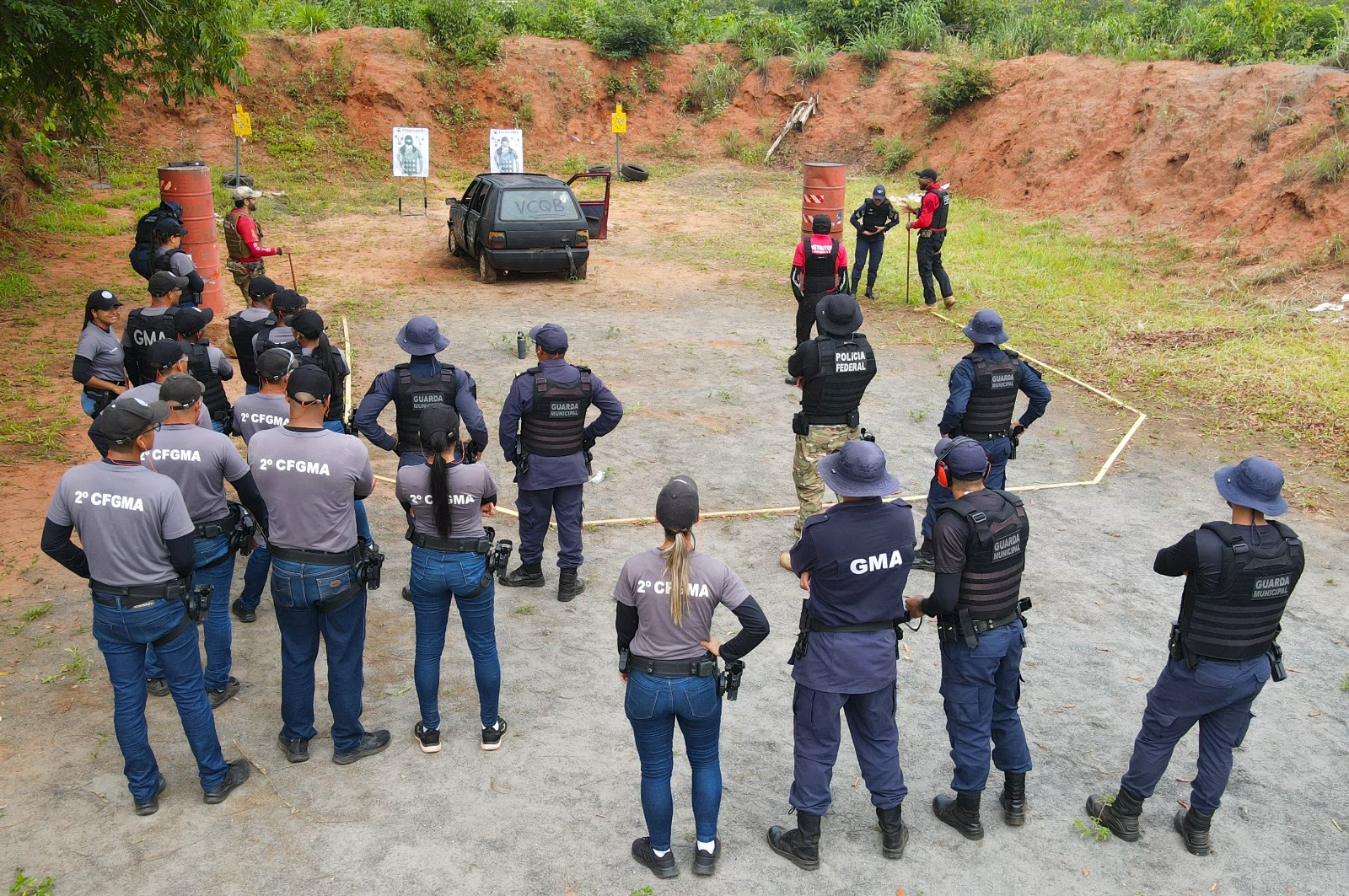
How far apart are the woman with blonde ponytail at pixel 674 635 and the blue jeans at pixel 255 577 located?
133 inches

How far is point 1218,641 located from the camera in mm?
4734

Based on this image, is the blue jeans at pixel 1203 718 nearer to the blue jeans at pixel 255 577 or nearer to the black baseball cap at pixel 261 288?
the blue jeans at pixel 255 577

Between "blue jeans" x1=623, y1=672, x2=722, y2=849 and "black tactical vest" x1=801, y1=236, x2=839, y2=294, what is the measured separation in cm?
859

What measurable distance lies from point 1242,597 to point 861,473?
1.83 metres

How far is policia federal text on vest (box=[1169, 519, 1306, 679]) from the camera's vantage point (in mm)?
4676

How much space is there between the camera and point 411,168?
23.6 meters

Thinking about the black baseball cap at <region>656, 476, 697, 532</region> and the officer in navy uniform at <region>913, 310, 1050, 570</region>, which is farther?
the officer in navy uniform at <region>913, 310, 1050, 570</region>

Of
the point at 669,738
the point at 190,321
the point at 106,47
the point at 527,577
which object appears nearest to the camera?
the point at 669,738

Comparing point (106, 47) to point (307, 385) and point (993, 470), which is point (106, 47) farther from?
point (993, 470)

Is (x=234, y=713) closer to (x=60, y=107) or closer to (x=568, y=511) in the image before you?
(x=568, y=511)

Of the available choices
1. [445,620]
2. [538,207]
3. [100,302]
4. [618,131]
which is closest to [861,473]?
[445,620]

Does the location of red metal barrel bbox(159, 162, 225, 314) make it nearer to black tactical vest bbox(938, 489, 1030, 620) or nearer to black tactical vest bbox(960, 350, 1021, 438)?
black tactical vest bbox(960, 350, 1021, 438)

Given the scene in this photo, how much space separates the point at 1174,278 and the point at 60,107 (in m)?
16.5

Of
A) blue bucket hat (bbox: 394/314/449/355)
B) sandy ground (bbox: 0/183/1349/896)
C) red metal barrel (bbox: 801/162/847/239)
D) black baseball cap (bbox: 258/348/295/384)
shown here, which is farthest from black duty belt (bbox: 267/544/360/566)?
red metal barrel (bbox: 801/162/847/239)
